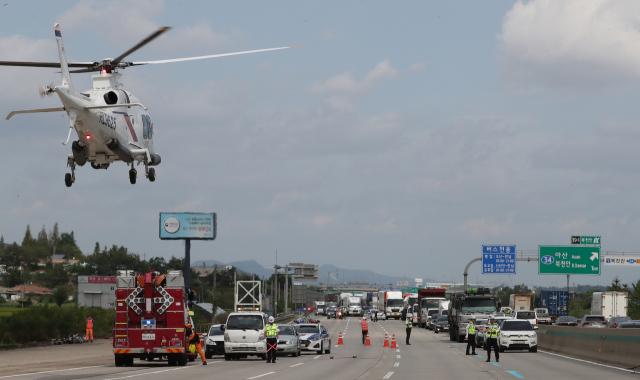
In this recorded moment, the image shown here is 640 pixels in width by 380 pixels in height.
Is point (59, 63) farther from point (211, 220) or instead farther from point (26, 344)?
point (211, 220)

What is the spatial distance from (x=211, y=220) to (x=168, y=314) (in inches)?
2513

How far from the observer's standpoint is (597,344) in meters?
31.8

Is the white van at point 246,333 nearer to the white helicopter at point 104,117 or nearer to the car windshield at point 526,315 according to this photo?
the white helicopter at point 104,117

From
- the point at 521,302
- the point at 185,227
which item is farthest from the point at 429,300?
the point at 185,227

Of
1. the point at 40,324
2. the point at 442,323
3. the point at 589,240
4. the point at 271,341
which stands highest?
the point at 589,240

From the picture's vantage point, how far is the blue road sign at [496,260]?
216ft

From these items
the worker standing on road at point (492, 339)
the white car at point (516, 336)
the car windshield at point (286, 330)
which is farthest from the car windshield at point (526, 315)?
the worker standing on road at point (492, 339)

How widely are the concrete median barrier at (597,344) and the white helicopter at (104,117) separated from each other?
52.5 ft

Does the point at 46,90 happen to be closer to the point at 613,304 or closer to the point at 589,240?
the point at 589,240

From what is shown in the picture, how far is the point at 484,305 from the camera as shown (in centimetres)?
4722

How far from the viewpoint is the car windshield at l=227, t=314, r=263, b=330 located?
31359 mm

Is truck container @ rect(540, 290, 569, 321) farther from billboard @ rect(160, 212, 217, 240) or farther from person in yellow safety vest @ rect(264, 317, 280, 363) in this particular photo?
person in yellow safety vest @ rect(264, 317, 280, 363)

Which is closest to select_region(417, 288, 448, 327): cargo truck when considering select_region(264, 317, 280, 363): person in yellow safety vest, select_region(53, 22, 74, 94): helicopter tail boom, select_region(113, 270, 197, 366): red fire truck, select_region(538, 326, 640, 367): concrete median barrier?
select_region(538, 326, 640, 367): concrete median barrier

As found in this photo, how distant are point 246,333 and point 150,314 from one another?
5.59 meters
